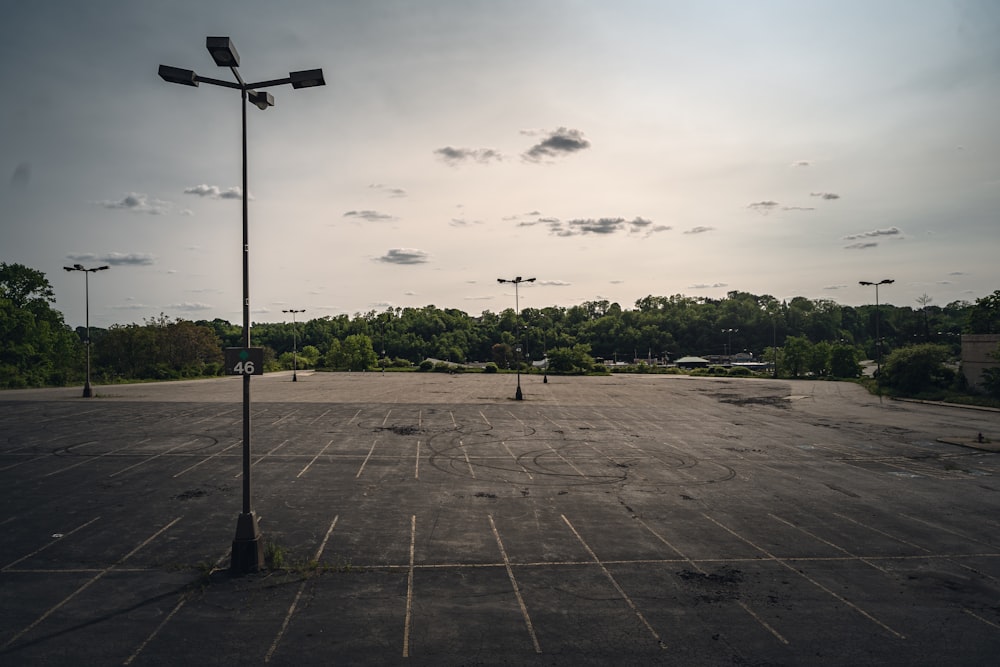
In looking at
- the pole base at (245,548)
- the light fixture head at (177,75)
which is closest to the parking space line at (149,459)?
the pole base at (245,548)

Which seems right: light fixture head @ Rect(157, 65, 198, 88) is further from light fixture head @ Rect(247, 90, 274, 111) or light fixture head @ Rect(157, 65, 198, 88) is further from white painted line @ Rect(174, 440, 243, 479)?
white painted line @ Rect(174, 440, 243, 479)

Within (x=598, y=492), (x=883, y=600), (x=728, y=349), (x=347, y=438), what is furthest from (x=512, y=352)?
(x=883, y=600)

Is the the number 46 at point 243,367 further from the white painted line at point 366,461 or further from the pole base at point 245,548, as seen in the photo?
the white painted line at point 366,461

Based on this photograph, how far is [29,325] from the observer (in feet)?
253

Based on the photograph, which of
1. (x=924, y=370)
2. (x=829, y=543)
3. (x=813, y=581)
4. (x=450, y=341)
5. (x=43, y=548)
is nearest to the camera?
(x=813, y=581)

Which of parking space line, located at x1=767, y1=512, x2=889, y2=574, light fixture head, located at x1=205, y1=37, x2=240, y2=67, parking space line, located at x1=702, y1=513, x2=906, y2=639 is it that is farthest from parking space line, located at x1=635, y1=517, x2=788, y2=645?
light fixture head, located at x1=205, y1=37, x2=240, y2=67

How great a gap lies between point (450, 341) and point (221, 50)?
156554 mm

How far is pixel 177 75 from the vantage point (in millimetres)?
12383

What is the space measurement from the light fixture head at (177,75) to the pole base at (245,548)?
32.2 feet

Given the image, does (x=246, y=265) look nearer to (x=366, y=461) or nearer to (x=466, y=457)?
(x=366, y=461)

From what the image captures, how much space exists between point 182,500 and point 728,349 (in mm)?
177299

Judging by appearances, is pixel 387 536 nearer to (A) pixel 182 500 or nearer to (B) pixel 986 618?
(A) pixel 182 500

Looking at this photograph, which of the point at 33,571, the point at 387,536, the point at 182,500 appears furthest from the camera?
the point at 182,500

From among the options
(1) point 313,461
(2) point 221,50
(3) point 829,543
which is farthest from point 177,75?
(3) point 829,543
